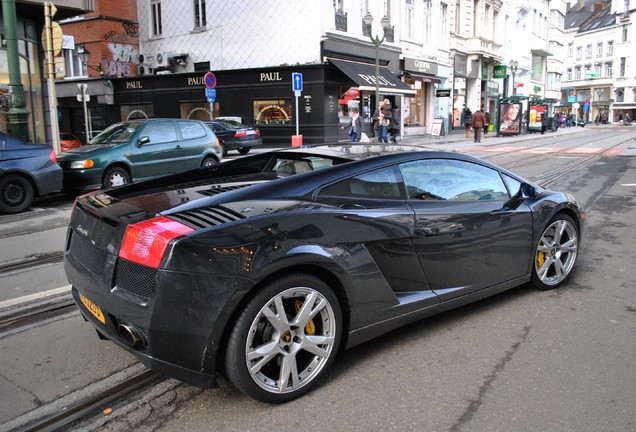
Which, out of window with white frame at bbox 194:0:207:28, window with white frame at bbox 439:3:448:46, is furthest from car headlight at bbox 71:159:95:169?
window with white frame at bbox 439:3:448:46

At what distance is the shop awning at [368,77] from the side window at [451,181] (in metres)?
19.7

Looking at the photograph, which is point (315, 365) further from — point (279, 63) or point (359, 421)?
point (279, 63)

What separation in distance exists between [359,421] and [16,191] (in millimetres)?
8547

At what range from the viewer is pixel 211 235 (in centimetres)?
262

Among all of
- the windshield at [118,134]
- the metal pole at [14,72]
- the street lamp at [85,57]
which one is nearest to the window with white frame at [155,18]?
the street lamp at [85,57]

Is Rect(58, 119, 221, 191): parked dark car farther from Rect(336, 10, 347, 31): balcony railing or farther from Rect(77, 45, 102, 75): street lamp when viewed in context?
Rect(77, 45, 102, 75): street lamp

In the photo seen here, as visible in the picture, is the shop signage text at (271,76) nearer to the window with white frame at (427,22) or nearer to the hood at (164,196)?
the window with white frame at (427,22)

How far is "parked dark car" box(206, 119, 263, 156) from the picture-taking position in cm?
2102

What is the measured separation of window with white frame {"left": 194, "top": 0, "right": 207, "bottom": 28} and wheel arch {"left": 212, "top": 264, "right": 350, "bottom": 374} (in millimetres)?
27065

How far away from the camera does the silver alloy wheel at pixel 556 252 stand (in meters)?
4.55

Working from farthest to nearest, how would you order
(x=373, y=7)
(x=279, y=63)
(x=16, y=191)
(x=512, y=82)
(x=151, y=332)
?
(x=512, y=82) < (x=373, y=7) < (x=279, y=63) < (x=16, y=191) < (x=151, y=332)

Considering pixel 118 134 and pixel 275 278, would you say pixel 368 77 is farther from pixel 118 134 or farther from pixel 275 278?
pixel 275 278

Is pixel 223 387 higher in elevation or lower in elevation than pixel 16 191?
lower

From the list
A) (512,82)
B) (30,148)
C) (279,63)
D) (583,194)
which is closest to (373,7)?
(279,63)
